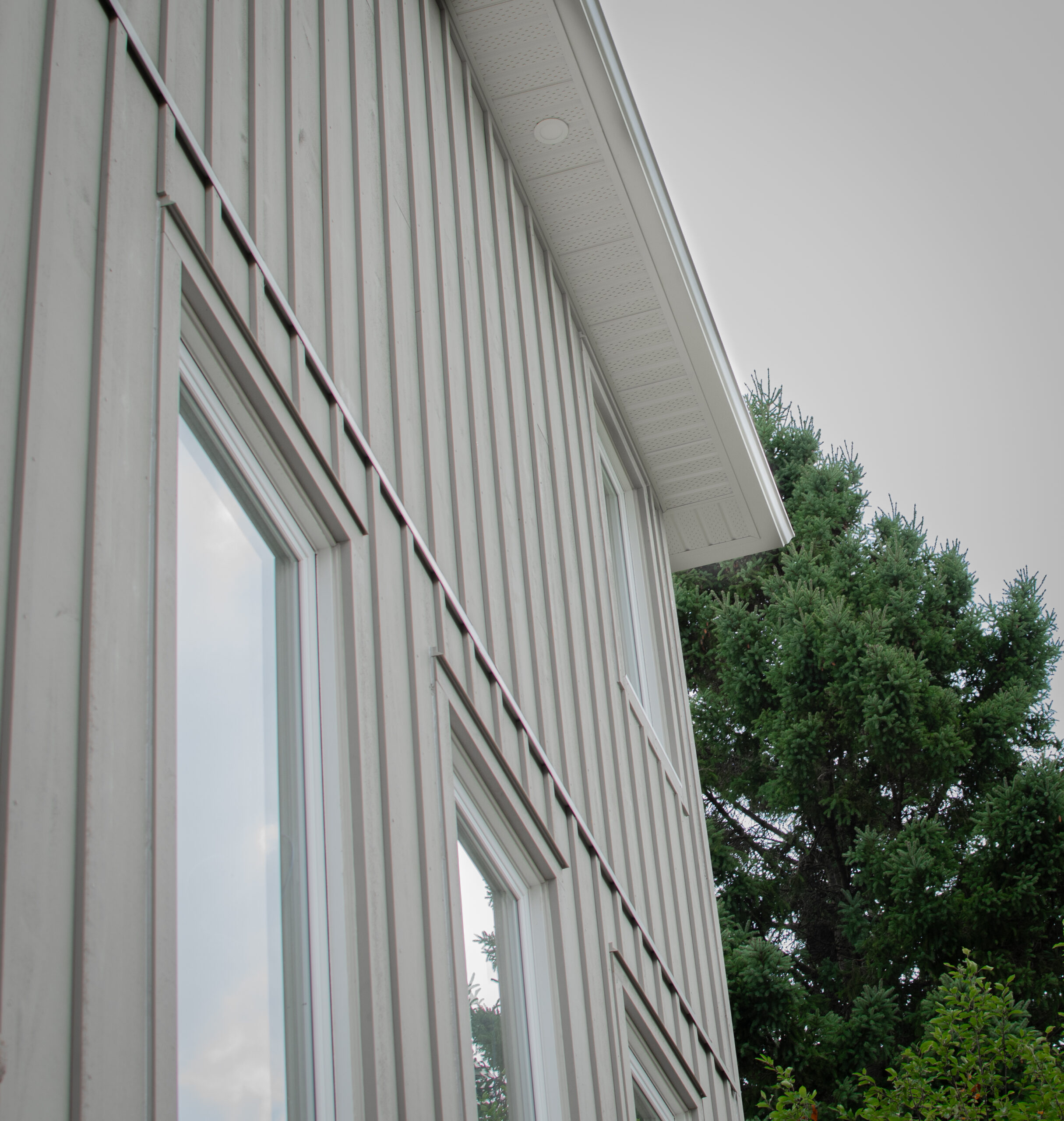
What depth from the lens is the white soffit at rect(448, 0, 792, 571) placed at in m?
5.28

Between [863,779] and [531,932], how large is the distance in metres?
10.2

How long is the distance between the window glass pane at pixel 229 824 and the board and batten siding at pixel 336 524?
143 mm

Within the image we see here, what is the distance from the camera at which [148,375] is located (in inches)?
86.6

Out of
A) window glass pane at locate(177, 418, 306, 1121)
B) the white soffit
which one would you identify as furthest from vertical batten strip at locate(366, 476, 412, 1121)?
the white soffit

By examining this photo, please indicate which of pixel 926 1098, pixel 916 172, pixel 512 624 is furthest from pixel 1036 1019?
pixel 916 172

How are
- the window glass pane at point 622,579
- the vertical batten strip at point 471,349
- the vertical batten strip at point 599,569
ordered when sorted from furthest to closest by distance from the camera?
1. the window glass pane at point 622,579
2. the vertical batten strip at point 599,569
3. the vertical batten strip at point 471,349

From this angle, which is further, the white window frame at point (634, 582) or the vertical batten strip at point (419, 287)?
the white window frame at point (634, 582)

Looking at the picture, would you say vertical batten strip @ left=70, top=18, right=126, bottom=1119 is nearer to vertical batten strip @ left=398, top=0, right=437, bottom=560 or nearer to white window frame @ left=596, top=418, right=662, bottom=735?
vertical batten strip @ left=398, top=0, right=437, bottom=560

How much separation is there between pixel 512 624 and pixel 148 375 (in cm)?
217

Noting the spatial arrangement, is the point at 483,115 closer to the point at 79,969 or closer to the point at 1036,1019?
the point at 79,969

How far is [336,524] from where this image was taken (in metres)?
2.91

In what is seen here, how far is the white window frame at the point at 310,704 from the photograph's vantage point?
7.70ft

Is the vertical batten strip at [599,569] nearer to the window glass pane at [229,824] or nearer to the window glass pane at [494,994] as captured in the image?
the window glass pane at [494,994]

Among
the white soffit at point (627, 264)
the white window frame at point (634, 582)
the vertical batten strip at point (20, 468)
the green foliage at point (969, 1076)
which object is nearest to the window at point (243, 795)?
the vertical batten strip at point (20, 468)
